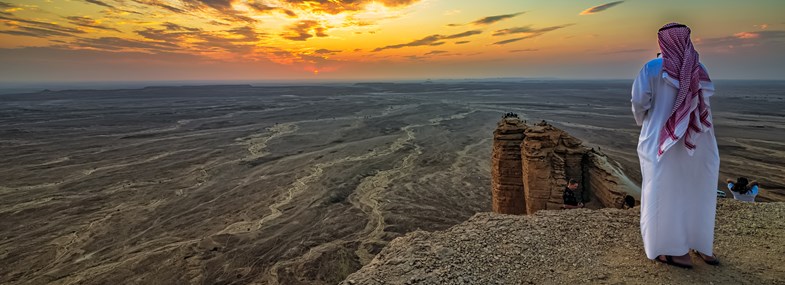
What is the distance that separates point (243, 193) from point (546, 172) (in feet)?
62.7

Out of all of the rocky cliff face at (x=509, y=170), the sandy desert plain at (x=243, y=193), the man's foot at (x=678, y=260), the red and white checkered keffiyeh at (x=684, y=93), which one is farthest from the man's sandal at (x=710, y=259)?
the sandy desert plain at (x=243, y=193)

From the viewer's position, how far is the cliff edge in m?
3.27

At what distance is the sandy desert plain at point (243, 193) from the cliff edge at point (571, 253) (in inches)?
414

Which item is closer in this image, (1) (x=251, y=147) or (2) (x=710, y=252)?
(2) (x=710, y=252)

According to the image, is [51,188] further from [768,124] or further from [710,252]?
[768,124]

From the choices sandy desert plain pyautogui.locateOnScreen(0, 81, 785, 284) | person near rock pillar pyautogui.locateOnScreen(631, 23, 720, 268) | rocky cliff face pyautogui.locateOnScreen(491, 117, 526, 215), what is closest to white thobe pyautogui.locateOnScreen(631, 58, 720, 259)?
person near rock pillar pyautogui.locateOnScreen(631, 23, 720, 268)

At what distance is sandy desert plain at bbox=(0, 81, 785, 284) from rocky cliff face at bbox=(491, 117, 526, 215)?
5344mm

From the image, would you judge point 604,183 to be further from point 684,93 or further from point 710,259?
point 684,93

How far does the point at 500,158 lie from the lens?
13.1m

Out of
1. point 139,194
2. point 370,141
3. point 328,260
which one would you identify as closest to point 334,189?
point 328,260

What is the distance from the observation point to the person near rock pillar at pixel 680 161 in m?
3.29

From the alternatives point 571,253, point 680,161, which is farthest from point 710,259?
point 571,253

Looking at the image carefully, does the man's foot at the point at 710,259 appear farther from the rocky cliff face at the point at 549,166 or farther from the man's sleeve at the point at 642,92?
the rocky cliff face at the point at 549,166

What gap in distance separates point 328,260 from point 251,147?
82.4 feet
